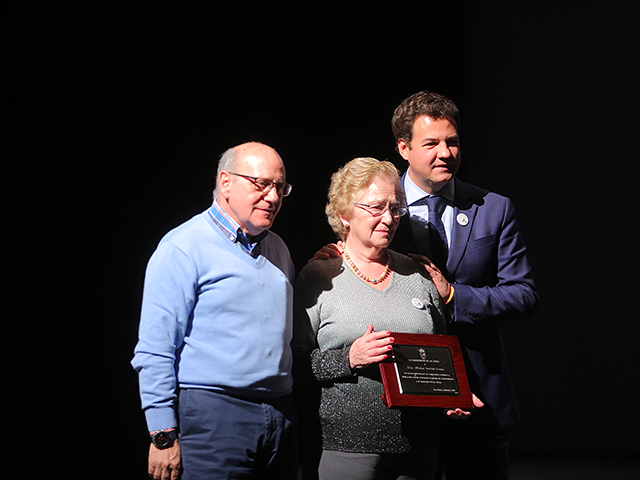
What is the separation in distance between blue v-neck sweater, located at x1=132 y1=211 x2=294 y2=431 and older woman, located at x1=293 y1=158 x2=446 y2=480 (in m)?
0.15

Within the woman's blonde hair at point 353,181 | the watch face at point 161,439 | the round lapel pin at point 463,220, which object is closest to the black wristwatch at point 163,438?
the watch face at point 161,439

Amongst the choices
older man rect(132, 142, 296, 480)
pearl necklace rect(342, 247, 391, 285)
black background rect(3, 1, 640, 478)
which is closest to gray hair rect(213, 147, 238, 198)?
older man rect(132, 142, 296, 480)

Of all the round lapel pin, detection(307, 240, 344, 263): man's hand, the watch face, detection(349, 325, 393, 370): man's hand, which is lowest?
the watch face

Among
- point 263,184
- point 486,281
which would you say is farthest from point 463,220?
point 263,184

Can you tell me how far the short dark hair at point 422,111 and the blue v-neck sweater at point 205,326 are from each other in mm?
857

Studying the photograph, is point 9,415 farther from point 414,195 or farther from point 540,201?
point 540,201

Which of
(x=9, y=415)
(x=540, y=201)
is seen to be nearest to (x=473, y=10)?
(x=540, y=201)

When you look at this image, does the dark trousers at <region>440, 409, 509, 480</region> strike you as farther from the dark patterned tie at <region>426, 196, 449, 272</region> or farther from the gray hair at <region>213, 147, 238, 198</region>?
the gray hair at <region>213, 147, 238, 198</region>

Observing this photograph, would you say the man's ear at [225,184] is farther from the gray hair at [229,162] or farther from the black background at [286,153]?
the black background at [286,153]

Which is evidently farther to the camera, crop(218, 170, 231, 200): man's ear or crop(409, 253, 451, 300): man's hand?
crop(409, 253, 451, 300): man's hand

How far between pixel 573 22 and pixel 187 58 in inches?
112

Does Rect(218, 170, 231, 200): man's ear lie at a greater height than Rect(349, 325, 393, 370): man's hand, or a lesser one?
greater

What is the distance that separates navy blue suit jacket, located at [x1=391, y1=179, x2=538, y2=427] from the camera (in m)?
2.17

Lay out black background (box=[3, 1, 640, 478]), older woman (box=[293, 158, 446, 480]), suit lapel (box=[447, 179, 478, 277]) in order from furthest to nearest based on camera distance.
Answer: black background (box=[3, 1, 640, 478])
suit lapel (box=[447, 179, 478, 277])
older woman (box=[293, 158, 446, 480])
